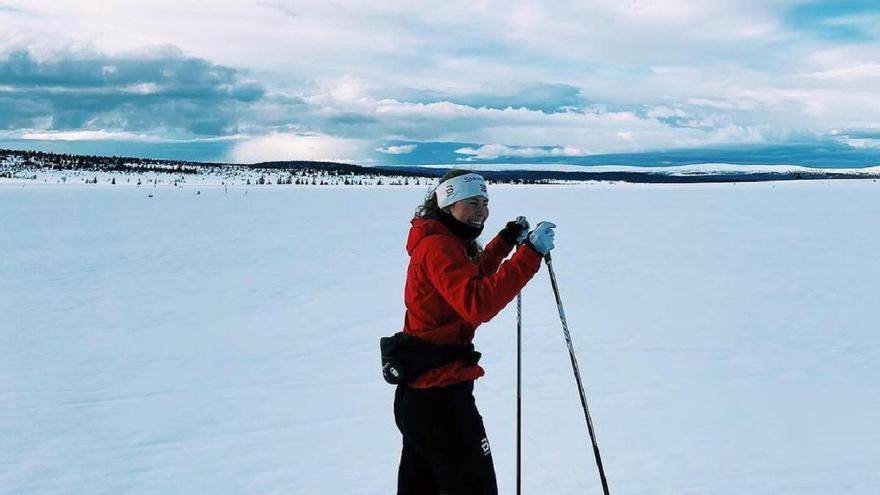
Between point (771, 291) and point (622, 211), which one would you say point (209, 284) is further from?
point (622, 211)

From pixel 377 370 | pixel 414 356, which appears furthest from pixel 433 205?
pixel 377 370

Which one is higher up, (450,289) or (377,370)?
(450,289)

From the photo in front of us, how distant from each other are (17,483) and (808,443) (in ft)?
14.3

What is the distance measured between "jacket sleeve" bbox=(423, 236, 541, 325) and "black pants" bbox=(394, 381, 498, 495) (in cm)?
32

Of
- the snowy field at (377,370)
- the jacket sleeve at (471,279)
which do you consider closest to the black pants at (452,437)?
the jacket sleeve at (471,279)

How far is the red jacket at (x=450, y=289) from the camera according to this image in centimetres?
232

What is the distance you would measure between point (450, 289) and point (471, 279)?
7 cm

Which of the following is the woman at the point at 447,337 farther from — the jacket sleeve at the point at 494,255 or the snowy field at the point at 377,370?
the snowy field at the point at 377,370

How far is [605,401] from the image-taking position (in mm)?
5320

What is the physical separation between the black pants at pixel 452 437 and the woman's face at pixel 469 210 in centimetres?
54

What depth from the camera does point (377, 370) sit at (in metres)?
6.26

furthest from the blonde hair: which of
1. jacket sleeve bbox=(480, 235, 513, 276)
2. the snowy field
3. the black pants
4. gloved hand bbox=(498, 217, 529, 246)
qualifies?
the snowy field

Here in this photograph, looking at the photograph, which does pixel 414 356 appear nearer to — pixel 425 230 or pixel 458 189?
pixel 425 230

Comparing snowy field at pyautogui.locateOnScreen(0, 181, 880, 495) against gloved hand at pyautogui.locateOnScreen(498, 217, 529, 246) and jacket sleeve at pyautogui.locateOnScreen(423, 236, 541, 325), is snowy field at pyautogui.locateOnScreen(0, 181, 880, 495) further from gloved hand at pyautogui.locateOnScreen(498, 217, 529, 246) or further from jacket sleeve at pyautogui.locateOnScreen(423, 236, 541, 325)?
jacket sleeve at pyautogui.locateOnScreen(423, 236, 541, 325)
